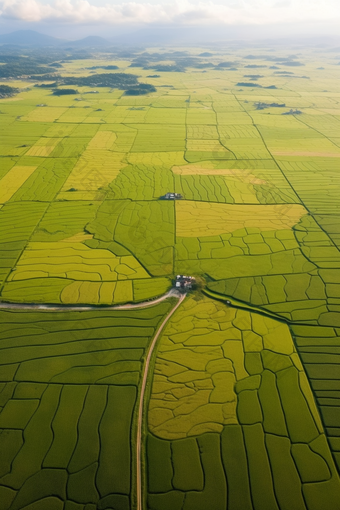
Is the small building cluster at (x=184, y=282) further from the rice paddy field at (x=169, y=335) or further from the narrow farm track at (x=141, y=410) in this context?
the rice paddy field at (x=169, y=335)

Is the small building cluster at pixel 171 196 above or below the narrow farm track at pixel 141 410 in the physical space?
above

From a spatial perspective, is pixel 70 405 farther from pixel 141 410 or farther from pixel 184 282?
pixel 184 282

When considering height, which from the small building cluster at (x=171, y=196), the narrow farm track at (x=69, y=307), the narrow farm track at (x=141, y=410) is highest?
the small building cluster at (x=171, y=196)

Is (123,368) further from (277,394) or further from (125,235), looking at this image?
(125,235)

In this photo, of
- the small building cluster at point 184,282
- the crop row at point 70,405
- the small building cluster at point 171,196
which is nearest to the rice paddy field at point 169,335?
the crop row at point 70,405

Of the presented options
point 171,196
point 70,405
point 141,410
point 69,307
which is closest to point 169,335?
point 141,410

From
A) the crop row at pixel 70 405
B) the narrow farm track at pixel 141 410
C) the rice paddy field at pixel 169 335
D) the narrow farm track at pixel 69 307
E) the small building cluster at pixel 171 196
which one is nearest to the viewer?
the narrow farm track at pixel 141 410
